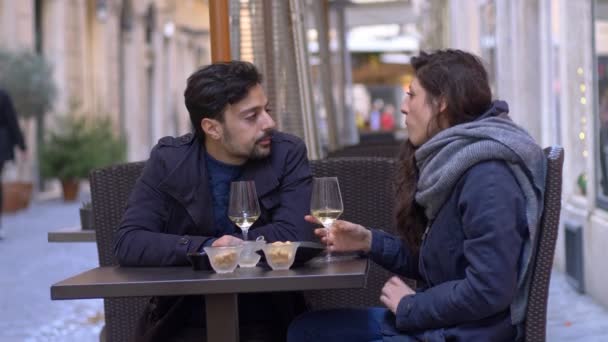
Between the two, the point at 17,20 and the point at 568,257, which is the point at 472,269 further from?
the point at 17,20

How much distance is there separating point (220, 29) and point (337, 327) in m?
1.91

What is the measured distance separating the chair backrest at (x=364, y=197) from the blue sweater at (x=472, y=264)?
3.48ft

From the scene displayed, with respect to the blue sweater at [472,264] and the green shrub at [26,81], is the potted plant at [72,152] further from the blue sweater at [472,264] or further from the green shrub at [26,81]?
the blue sweater at [472,264]

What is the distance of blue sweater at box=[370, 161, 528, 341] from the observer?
248 centimetres

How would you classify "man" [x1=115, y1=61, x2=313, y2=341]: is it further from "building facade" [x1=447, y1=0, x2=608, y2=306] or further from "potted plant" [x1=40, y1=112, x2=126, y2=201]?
"potted plant" [x1=40, y1=112, x2=126, y2=201]

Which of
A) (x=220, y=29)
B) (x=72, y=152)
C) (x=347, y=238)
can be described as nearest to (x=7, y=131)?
(x=72, y=152)

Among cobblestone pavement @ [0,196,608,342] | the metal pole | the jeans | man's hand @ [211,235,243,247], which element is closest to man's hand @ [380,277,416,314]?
the jeans

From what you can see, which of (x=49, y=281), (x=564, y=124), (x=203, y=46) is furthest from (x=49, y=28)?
(x=203, y=46)

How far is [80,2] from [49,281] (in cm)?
1526

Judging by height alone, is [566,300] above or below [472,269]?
below

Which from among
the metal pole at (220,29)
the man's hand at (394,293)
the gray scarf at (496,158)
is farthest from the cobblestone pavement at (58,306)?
the gray scarf at (496,158)

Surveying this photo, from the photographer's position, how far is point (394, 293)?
2.74 metres

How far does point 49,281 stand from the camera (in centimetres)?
841

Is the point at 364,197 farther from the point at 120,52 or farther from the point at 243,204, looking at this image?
the point at 120,52
